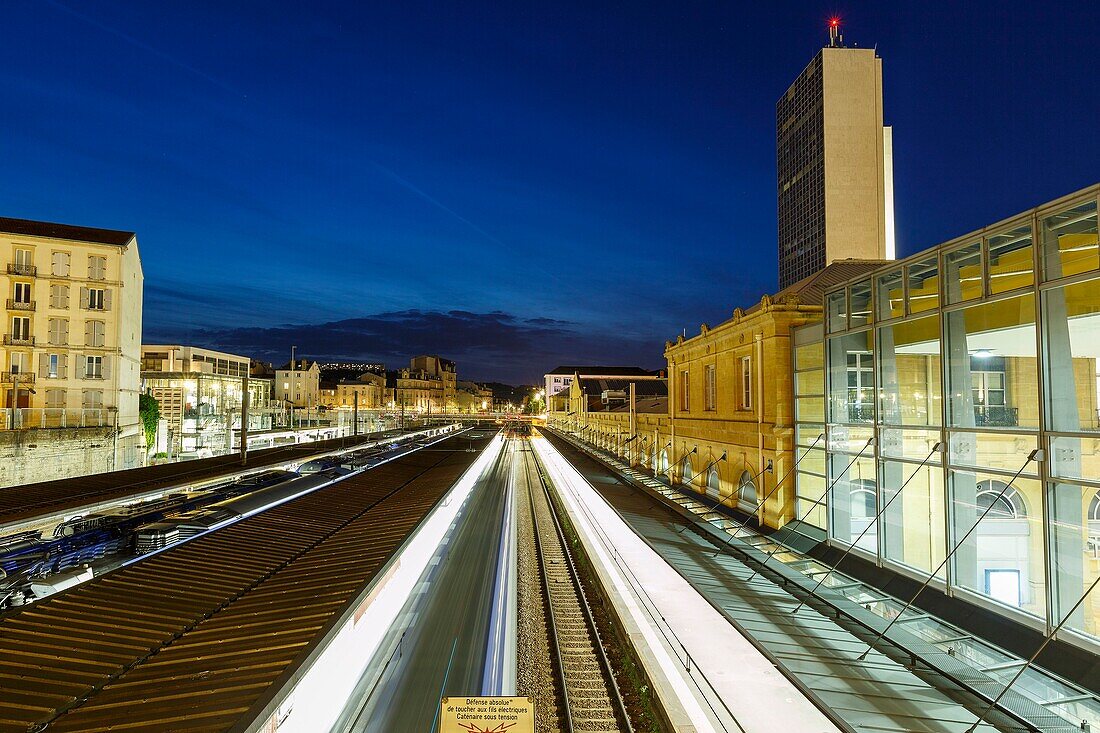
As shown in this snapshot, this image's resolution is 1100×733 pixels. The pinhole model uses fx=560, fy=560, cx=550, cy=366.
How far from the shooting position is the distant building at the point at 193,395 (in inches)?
2044

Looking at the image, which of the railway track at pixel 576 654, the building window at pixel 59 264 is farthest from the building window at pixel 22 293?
the railway track at pixel 576 654

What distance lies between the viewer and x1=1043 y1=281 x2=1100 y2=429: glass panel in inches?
336

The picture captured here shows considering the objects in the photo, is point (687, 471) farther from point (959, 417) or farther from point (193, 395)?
point (193, 395)

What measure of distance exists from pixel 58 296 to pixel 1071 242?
45.7 m

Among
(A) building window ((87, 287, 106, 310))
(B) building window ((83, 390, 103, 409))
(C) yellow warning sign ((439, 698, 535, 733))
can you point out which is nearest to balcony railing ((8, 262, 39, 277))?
(A) building window ((87, 287, 106, 310))

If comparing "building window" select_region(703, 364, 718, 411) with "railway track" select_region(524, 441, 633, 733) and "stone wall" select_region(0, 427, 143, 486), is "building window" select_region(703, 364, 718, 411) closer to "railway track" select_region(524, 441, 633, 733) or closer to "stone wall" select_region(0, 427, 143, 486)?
"railway track" select_region(524, 441, 633, 733)

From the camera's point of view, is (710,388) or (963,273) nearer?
(963,273)

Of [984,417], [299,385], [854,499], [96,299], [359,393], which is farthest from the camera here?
[359,393]

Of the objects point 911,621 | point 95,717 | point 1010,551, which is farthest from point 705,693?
point 95,717

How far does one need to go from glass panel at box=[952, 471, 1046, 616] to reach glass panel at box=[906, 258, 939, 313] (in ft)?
11.9

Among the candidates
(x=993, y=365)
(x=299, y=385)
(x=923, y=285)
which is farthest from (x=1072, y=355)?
(x=299, y=385)

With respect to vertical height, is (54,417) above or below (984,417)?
below

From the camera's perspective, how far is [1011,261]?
33.0 ft

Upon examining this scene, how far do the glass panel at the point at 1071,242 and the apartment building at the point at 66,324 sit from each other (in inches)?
1619
